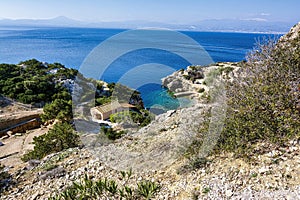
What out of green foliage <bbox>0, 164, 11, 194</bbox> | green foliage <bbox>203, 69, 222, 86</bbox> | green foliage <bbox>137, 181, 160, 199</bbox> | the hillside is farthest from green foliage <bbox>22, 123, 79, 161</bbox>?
green foliage <bbox>203, 69, 222, 86</bbox>

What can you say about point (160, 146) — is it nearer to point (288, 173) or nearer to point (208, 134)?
point (208, 134)

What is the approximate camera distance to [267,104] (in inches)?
154

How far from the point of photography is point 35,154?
22.1ft

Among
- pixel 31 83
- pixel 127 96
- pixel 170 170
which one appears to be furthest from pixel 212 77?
pixel 31 83

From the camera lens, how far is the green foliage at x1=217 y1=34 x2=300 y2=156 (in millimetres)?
3611

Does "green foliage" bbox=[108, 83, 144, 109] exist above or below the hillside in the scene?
below

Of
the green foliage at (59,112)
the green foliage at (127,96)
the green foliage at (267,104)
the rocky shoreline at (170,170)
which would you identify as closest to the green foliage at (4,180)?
the rocky shoreline at (170,170)

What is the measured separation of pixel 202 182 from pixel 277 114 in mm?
1725

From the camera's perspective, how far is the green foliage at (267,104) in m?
3.61

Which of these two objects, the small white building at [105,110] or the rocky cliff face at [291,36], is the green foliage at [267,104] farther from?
the small white building at [105,110]

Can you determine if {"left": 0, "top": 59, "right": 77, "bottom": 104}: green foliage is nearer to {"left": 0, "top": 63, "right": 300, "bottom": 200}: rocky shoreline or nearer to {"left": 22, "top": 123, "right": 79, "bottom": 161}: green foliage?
{"left": 22, "top": 123, "right": 79, "bottom": 161}: green foliage

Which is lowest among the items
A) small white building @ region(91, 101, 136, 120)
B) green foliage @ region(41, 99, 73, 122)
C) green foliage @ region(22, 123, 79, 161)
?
small white building @ region(91, 101, 136, 120)

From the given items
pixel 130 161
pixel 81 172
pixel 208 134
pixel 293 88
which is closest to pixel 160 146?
pixel 130 161

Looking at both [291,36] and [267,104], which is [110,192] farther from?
[291,36]
